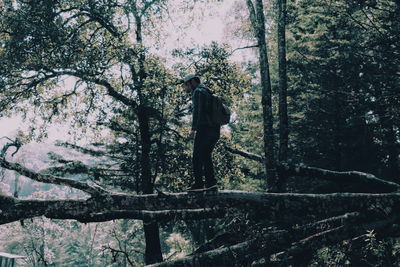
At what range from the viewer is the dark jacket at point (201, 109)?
18.0 feet

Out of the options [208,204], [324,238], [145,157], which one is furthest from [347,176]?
[145,157]

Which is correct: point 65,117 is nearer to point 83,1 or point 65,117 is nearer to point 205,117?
point 83,1

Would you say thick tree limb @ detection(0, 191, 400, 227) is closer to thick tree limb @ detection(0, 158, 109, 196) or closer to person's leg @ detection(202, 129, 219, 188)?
thick tree limb @ detection(0, 158, 109, 196)

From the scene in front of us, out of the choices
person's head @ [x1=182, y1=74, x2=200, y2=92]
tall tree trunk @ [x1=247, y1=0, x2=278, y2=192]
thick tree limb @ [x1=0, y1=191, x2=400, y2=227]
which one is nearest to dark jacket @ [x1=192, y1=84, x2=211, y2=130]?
person's head @ [x1=182, y1=74, x2=200, y2=92]

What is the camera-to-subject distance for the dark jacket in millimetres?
5480

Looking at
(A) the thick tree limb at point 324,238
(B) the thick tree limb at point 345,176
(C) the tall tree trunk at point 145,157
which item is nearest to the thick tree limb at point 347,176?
(B) the thick tree limb at point 345,176

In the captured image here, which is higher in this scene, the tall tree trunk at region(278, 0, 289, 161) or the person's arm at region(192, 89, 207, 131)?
the tall tree trunk at region(278, 0, 289, 161)

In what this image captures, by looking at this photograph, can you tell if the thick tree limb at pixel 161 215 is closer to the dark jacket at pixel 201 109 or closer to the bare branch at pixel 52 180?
the bare branch at pixel 52 180

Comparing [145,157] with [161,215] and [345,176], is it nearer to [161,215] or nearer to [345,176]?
[161,215]

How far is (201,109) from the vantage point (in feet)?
18.0

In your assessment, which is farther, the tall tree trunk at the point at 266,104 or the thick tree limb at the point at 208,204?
the tall tree trunk at the point at 266,104

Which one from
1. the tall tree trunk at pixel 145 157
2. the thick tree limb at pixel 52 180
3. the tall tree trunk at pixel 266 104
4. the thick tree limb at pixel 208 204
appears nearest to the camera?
the thick tree limb at pixel 208 204

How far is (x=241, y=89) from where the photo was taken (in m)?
13.0

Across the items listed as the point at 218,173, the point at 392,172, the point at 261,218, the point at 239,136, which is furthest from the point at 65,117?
the point at 392,172
